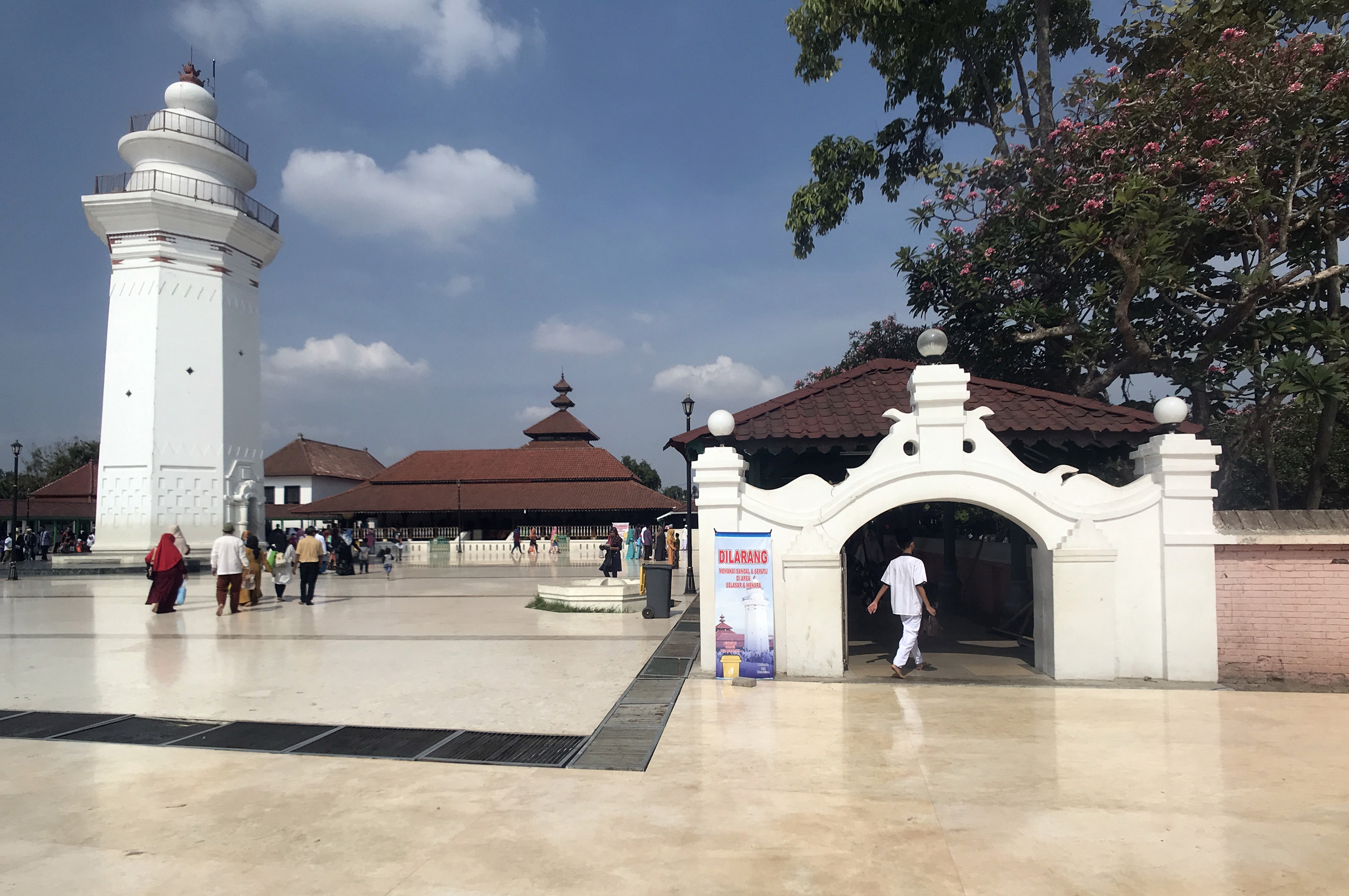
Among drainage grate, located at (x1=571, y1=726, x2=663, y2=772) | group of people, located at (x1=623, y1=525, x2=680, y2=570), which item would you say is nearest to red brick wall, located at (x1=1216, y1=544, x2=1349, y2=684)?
drainage grate, located at (x1=571, y1=726, x2=663, y2=772)

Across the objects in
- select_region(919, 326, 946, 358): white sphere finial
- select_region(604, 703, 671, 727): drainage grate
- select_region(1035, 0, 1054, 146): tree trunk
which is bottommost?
select_region(604, 703, 671, 727): drainage grate

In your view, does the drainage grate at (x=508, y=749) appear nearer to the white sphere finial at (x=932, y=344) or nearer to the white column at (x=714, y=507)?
the white column at (x=714, y=507)

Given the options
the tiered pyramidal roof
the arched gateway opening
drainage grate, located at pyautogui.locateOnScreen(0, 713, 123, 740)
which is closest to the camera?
drainage grate, located at pyautogui.locateOnScreen(0, 713, 123, 740)

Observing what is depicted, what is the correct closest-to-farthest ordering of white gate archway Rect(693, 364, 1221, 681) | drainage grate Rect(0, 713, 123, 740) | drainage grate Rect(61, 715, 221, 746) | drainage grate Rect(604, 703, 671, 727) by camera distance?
drainage grate Rect(61, 715, 221, 746)
drainage grate Rect(0, 713, 123, 740)
drainage grate Rect(604, 703, 671, 727)
white gate archway Rect(693, 364, 1221, 681)

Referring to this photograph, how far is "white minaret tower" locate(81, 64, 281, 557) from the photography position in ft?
91.1

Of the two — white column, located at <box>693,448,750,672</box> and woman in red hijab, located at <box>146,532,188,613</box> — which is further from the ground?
white column, located at <box>693,448,750,672</box>

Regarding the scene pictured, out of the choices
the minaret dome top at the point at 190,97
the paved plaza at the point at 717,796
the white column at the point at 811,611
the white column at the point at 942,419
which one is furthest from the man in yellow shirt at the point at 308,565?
the minaret dome top at the point at 190,97

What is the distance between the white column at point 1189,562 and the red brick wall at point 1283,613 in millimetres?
198

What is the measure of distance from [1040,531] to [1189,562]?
155 centimetres

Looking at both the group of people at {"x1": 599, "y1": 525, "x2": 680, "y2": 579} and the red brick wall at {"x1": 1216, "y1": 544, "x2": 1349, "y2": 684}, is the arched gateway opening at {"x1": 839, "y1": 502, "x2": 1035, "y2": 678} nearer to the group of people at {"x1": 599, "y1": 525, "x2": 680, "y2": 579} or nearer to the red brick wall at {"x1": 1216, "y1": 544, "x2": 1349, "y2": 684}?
the red brick wall at {"x1": 1216, "y1": 544, "x2": 1349, "y2": 684}

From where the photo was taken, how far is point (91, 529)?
160 feet

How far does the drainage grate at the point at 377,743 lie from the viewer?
6230 millimetres

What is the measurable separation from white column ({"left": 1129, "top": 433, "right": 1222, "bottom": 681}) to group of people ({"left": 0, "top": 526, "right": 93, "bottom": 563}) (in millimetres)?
40846

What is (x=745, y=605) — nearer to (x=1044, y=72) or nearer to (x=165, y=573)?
(x=165, y=573)
